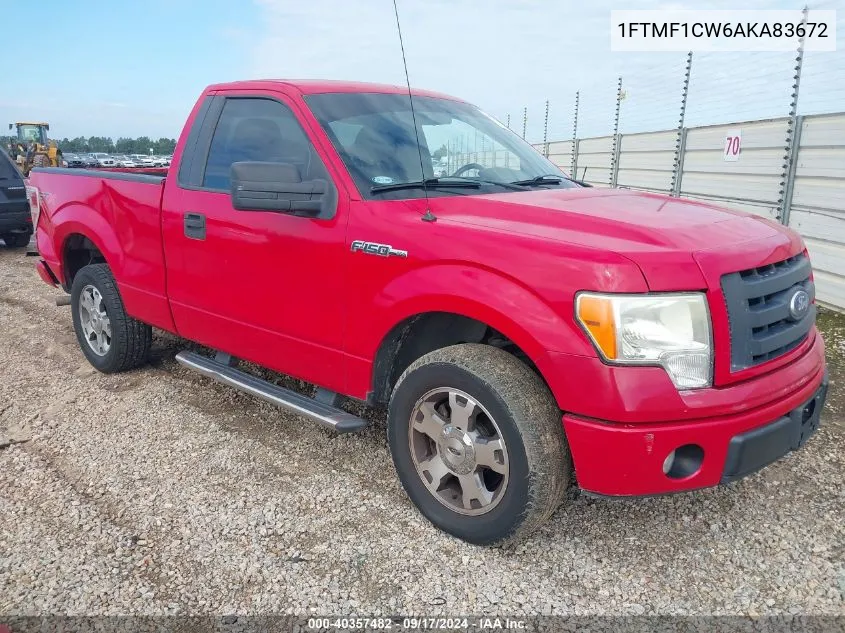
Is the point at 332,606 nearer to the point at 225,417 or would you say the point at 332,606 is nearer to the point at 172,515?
the point at 172,515

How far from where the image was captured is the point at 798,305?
2.59 metres

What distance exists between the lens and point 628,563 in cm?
263

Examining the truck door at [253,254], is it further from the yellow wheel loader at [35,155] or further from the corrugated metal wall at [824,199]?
the yellow wheel loader at [35,155]

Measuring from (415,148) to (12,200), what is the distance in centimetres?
959

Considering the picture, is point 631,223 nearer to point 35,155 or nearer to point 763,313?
point 763,313

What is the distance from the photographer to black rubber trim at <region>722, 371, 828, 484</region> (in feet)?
7.60

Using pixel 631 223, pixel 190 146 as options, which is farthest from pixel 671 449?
pixel 190 146

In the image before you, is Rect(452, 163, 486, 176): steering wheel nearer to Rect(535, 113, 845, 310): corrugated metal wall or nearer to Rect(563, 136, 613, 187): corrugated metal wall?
Rect(535, 113, 845, 310): corrugated metal wall

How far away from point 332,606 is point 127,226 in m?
2.89

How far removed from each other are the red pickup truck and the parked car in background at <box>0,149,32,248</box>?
7.75m

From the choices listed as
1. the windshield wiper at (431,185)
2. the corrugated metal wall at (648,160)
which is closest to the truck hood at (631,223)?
the windshield wiper at (431,185)

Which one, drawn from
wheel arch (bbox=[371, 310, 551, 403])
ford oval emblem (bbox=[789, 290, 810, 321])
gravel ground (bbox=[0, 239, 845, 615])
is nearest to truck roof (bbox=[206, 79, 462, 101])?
wheel arch (bbox=[371, 310, 551, 403])

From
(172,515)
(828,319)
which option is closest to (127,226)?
(172,515)

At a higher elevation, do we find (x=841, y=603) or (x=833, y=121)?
(x=833, y=121)
